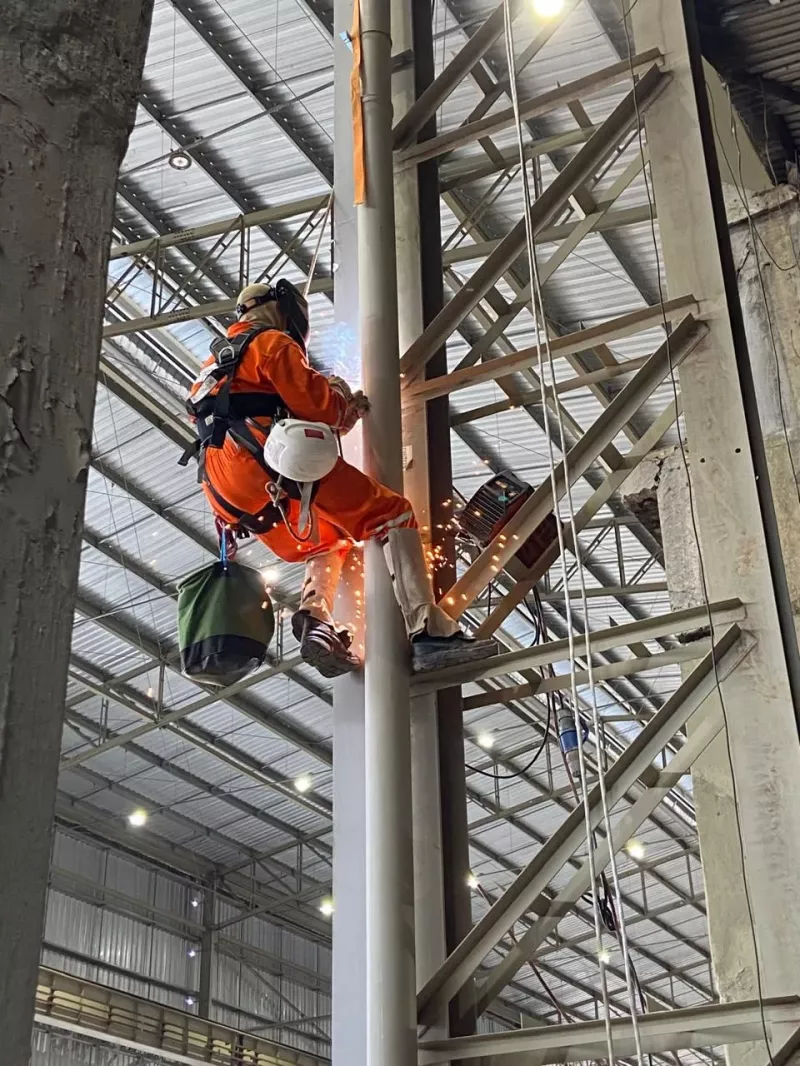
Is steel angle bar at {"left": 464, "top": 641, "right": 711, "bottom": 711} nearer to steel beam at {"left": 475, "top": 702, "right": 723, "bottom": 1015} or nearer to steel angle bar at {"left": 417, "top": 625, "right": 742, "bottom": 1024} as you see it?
steel angle bar at {"left": 417, "top": 625, "right": 742, "bottom": 1024}

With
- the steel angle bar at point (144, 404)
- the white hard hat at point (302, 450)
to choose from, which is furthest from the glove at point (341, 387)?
the steel angle bar at point (144, 404)

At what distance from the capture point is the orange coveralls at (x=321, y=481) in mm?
5449

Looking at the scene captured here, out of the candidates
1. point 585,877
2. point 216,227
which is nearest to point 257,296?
point 585,877

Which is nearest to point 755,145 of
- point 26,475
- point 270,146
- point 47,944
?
point 270,146

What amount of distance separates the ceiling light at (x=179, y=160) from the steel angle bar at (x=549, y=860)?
466 inches

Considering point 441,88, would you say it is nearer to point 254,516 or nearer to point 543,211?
point 543,211

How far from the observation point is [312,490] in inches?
212

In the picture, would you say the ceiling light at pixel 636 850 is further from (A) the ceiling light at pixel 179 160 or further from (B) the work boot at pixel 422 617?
(B) the work boot at pixel 422 617

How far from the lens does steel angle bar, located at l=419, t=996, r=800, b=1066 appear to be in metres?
4.46

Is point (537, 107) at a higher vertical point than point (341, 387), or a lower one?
higher

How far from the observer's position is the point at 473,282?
6137 millimetres

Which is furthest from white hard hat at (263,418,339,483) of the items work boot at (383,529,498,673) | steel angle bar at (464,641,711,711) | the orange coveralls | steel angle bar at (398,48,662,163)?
steel angle bar at (398,48,662,163)

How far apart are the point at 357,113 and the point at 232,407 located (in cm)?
195

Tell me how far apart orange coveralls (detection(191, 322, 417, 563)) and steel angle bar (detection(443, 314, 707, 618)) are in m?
0.37
